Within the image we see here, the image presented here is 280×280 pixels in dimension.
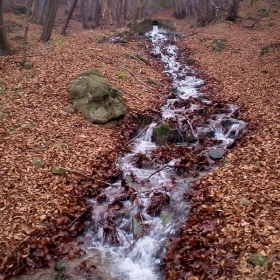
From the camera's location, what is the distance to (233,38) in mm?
19766

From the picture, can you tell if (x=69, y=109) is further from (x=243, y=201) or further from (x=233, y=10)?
(x=233, y=10)

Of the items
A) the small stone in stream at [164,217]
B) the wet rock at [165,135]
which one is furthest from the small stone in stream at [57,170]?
the wet rock at [165,135]

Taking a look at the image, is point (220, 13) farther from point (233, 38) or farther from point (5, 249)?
point (5, 249)

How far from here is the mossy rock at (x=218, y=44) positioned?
721 inches

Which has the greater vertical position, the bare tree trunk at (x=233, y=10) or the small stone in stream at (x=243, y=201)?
the bare tree trunk at (x=233, y=10)

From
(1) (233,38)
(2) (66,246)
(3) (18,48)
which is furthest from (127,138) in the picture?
(1) (233,38)

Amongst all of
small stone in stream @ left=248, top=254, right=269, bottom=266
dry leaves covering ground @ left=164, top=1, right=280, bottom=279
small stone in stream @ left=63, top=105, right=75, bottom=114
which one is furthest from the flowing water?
small stone in stream @ left=63, top=105, right=75, bottom=114

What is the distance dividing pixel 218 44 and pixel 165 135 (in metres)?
11.8

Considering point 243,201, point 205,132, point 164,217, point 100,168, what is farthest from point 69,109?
point 243,201

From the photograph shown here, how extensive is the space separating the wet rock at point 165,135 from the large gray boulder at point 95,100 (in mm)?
A: 1505

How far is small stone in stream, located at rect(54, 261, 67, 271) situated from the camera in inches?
200

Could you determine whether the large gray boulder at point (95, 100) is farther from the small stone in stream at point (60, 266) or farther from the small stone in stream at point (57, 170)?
the small stone in stream at point (60, 266)

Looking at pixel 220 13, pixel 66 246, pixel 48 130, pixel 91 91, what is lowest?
pixel 66 246

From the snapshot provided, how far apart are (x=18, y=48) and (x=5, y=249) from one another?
422 inches
